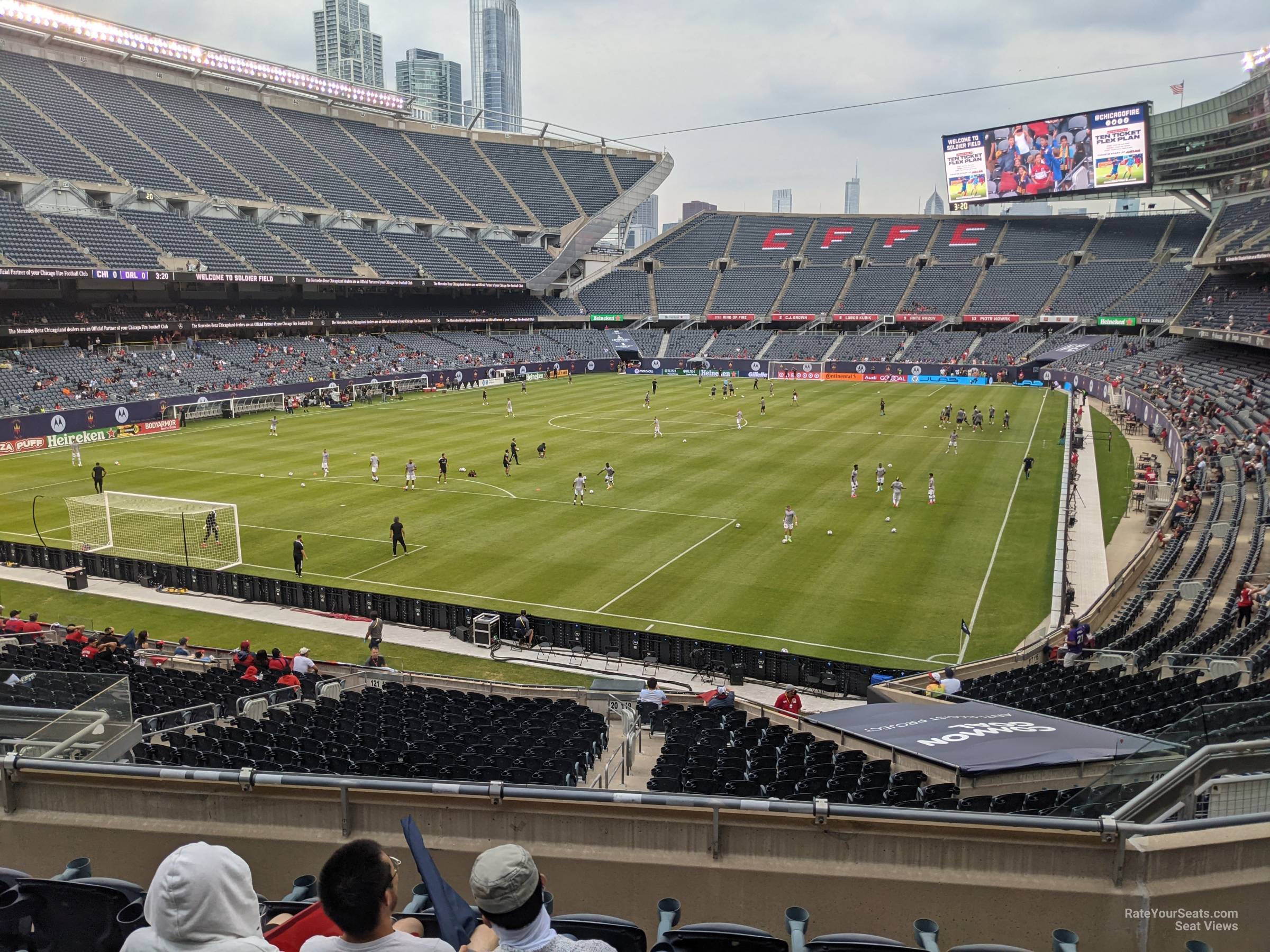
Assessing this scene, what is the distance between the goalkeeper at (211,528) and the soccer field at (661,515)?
4.00 ft

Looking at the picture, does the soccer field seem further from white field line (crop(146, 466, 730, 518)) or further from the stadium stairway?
the stadium stairway

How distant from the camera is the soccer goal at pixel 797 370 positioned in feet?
299

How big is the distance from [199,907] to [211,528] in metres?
31.2

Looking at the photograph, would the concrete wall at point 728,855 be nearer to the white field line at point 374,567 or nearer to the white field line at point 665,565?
the white field line at point 665,565

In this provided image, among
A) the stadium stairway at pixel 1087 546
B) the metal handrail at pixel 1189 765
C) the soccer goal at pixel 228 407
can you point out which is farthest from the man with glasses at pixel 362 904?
the soccer goal at pixel 228 407

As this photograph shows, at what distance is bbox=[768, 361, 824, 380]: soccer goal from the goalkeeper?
67.1m

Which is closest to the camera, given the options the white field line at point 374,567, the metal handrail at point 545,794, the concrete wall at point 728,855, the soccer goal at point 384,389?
the concrete wall at point 728,855

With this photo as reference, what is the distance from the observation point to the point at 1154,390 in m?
57.4

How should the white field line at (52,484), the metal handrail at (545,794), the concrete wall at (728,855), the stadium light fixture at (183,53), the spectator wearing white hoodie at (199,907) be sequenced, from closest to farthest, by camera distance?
1. the spectator wearing white hoodie at (199,907)
2. the concrete wall at (728,855)
3. the metal handrail at (545,794)
4. the white field line at (52,484)
5. the stadium light fixture at (183,53)

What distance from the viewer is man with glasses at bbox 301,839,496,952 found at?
3471 millimetres

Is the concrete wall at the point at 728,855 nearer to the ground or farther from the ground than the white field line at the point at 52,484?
farther from the ground

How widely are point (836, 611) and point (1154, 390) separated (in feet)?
141

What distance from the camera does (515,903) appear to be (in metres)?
3.44

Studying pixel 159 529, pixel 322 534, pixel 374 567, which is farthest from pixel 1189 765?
pixel 159 529
